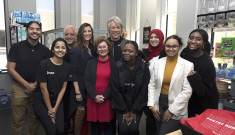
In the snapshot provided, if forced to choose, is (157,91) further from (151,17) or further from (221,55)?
(151,17)

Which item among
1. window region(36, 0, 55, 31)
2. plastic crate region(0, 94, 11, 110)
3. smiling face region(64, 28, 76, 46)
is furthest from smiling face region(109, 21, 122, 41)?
window region(36, 0, 55, 31)

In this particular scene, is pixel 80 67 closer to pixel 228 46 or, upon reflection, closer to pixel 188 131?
pixel 188 131

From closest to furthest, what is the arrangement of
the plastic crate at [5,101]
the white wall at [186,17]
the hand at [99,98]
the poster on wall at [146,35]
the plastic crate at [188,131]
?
the plastic crate at [188,131], the hand at [99,98], the white wall at [186,17], the plastic crate at [5,101], the poster on wall at [146,35]

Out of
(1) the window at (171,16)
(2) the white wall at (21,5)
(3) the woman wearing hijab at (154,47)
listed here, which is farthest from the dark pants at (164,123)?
(2) the white wall at (21,5)

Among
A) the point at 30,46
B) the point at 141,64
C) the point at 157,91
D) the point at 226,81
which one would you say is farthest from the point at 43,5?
the point at 226,81

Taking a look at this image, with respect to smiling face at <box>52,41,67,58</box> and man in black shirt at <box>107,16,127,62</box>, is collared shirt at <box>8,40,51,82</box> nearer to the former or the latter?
smiling face at <box>52,41,67,58</box>

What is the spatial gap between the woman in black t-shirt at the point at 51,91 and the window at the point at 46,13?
402cm

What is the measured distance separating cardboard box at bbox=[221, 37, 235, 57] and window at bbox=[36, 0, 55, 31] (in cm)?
507

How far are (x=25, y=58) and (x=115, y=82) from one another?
1.16 m

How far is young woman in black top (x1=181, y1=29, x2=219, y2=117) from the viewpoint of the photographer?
1.52 meters

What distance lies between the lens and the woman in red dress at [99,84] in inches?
75.3

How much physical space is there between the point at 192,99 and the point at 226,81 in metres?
1.59

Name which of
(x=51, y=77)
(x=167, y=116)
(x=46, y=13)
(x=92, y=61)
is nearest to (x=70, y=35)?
(x=92, y=61)

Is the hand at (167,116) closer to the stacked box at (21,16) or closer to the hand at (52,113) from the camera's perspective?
the hand at (52,113)
